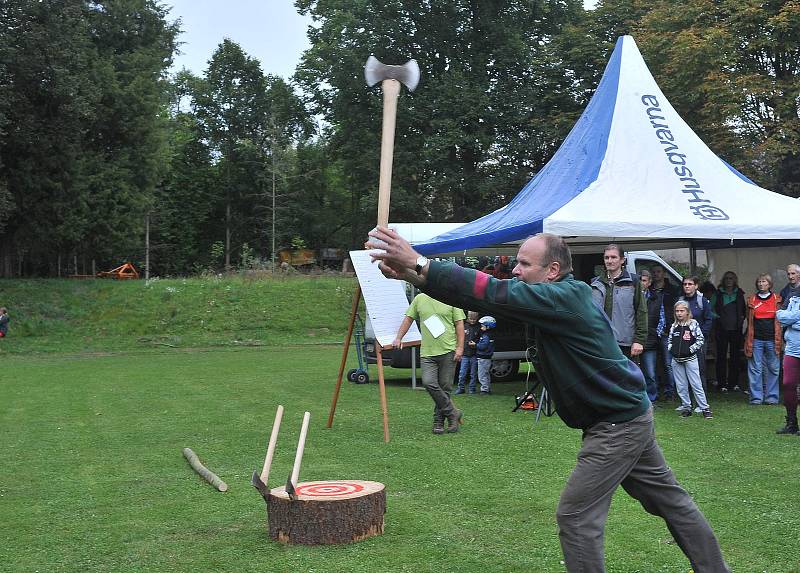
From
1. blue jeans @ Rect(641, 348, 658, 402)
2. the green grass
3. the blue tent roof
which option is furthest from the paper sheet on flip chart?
the green grass

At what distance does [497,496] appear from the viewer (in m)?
7.25

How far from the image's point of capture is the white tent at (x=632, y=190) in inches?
479

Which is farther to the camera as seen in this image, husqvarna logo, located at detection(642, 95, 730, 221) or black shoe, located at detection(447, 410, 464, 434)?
husqvarna logo, located at detection(642, 95, 730, 221)

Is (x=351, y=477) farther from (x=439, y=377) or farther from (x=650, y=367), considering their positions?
(x=650, y=367)

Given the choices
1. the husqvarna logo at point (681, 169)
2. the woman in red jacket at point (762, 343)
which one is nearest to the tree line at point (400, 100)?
the husqvarna logo at point (681, 169)

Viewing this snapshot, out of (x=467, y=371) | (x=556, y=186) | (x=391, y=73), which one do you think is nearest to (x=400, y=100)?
(x=467, y=371)

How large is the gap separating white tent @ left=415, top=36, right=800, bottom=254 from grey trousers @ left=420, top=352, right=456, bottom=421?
250cm

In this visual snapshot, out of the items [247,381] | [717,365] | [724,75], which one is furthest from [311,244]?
[717,365]

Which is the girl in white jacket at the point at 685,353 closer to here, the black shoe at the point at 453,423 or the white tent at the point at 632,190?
the white tent at the point at 632,190

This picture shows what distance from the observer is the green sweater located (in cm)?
369

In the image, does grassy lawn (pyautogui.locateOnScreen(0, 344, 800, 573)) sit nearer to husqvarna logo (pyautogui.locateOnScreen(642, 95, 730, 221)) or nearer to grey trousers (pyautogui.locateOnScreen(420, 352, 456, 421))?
grey trousers (pyautogui.locateOnScreen(420, 352, 456, 421))

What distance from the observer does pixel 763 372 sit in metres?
13.0

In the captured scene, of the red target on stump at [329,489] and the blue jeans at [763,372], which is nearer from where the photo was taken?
the red target on stump at [329,489]

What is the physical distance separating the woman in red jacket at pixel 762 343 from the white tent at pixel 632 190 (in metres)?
0.88
